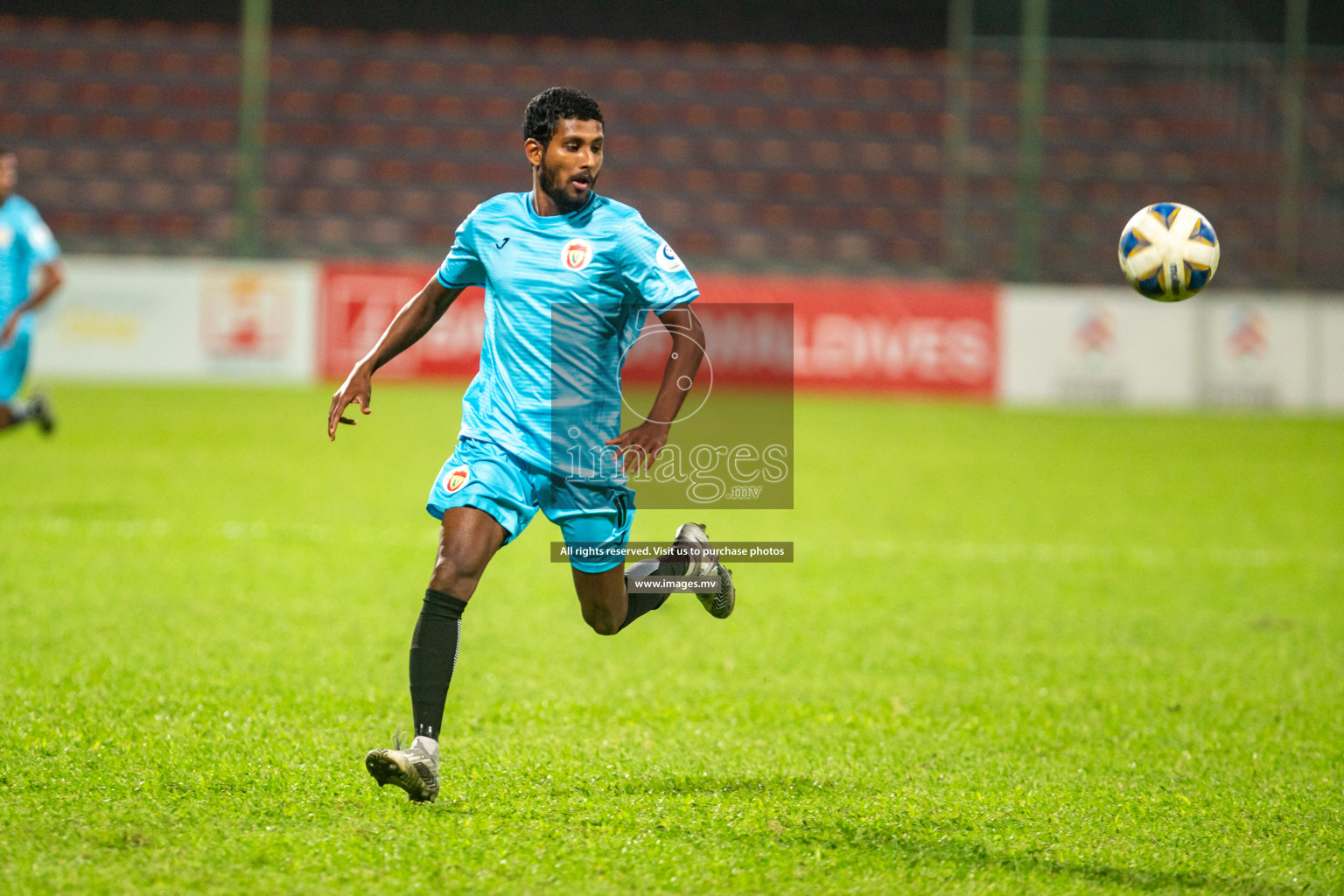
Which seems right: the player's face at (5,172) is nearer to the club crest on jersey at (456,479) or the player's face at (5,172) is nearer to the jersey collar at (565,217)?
the jersey collar at (565,217)

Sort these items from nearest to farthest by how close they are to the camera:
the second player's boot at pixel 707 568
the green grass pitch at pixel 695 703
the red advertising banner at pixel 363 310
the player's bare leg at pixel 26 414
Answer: the green grass pitch at pixel 695 703
the second player's boot at pixel 707 568
the player's bare leg at pixel 26 414
the red advertising banner at pixel 363 310

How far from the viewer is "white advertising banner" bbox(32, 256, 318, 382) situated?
60.4 feet

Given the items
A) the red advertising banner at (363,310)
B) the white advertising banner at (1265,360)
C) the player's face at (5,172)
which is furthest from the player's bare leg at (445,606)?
the white advertising banner at (1265,360)

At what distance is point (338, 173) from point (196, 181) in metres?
2.42

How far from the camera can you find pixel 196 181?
24109 mm

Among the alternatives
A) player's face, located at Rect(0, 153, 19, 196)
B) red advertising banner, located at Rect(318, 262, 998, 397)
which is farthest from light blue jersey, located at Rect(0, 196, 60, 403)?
red advertising banner, located at Rect(318, 262, 998, 397)

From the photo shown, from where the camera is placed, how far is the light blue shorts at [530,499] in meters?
4.05

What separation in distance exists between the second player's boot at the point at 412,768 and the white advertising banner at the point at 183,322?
15.7 m

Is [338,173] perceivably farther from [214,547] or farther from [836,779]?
[836,779]

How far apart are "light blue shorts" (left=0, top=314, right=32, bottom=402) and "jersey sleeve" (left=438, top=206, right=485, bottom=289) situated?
6.20m

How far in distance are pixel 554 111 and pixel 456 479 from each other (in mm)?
1125

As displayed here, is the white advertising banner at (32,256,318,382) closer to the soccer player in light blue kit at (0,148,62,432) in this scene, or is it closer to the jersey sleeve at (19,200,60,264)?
the soccer player in light blue kit at (0,148,62,432)

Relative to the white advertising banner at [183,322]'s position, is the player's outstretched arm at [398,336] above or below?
below

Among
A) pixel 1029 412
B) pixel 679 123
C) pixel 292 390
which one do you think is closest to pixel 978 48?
pixel 679 123
